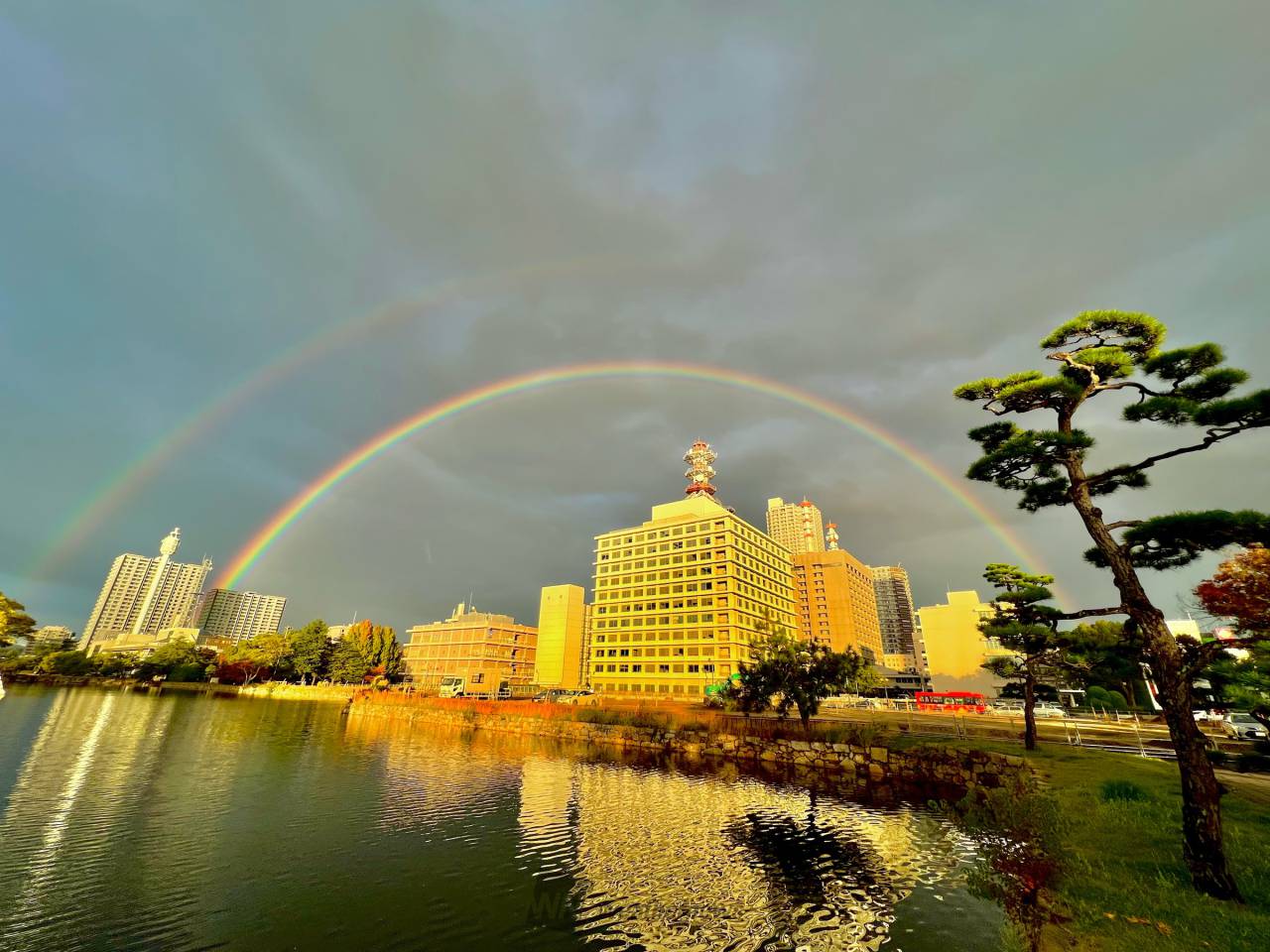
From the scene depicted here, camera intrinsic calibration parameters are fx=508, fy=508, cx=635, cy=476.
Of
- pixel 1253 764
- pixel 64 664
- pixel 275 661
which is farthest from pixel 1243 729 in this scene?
pixel 64 664

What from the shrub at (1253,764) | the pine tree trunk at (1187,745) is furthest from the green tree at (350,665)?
the pine tree trunk at (1187,745)

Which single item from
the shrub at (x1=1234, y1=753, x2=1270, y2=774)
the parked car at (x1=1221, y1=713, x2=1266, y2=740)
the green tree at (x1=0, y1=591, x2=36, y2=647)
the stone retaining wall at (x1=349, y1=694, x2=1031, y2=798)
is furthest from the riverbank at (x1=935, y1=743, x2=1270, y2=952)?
the green tree at (x1=0, y1=591, x2=36, y2=647)

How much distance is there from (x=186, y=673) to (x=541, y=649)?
82.8 metres

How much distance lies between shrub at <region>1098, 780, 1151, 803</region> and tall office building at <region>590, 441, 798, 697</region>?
81.7m

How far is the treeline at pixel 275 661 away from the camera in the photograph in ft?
357

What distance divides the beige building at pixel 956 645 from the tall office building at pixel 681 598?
3208 centimetres

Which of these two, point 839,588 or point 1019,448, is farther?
point 839,588

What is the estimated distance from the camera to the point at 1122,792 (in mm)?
18250

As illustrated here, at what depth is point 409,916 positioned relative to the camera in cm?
1336

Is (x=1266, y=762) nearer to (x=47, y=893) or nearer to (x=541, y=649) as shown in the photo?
(x=47, y=893)

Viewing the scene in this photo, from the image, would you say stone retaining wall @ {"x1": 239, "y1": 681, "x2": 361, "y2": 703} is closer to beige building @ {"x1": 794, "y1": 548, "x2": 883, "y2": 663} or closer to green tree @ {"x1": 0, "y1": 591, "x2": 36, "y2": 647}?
green tree @ {"x1": 0, "y1": 591, "x2": 36, "y2": 647}

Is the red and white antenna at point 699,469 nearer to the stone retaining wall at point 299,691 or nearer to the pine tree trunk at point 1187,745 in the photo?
the stone retaining wall at point 299,691

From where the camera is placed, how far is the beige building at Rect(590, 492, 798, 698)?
106m

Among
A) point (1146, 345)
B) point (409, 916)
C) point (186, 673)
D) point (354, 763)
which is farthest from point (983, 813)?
point (186, 673)
